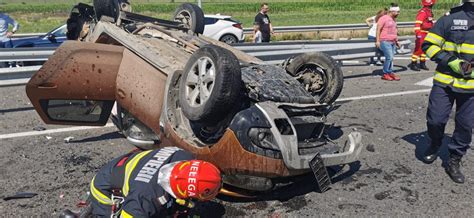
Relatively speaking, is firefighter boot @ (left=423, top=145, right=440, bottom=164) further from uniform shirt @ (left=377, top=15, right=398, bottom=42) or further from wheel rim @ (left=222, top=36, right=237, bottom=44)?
wheel rim @ (left=222, top=36, right=237, bottom=44)

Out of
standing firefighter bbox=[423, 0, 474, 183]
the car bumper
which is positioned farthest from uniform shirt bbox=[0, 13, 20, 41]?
standing firefighter bbox=[423, 0, 474, 183]

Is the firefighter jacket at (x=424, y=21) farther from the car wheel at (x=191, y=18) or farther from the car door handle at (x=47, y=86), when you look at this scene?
the car door handle at (x=47, y=86)

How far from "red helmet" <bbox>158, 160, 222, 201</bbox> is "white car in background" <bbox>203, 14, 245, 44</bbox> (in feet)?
40.6

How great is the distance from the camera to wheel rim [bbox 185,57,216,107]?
361cm

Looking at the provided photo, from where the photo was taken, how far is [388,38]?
934 cm

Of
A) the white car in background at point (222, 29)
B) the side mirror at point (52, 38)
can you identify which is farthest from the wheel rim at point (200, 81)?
the white car in background at point (222, 29)

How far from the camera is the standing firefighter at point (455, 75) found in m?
4.21

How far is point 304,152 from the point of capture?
12.1ft

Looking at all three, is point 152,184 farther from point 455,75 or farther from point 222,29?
point 222,29

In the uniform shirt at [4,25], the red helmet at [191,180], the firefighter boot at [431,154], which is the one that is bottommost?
the firefighter boot at [431,154]

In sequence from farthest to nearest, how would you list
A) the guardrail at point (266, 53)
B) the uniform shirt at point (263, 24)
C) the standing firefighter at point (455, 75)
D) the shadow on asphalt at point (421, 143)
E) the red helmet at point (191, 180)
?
the uniform shirt at point (263, 24)
the guardrail at point (266, 53)
the shadow on asphalt at point (421, 143)
the standing firefighter at point (455, 75)
the red helmet at point (191, 180)

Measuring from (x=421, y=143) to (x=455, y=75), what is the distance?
1383 mm

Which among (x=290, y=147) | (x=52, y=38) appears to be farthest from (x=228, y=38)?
(x=290, y=147)

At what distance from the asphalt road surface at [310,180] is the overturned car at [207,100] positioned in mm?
284
